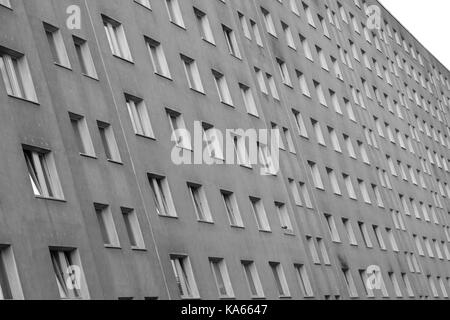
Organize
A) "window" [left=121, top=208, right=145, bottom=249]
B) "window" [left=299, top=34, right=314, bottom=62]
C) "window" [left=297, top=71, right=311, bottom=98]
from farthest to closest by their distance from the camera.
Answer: "window" [left=299, top=34, right=314, bottom=62], "window" [left=297, top=71, right=311, bottom=98], "window" [left=121, top=208, right=145, bottom=249]

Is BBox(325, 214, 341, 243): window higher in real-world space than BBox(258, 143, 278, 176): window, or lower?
lower

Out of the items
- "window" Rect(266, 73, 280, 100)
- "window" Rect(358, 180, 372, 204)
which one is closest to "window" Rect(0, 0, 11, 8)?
"window" Rect(266, 73, 280, 100)

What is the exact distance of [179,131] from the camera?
36500 millimetres

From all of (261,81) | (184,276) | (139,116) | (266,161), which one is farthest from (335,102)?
(184,276)

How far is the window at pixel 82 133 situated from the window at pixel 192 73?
973 cm

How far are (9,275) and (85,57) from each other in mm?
10461

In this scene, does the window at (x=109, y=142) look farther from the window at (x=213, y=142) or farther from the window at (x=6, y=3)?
the window at (x=213, y=142)

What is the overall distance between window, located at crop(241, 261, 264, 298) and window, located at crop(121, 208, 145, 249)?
283 inches

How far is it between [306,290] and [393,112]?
32.9m

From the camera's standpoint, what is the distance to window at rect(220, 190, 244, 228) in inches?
1490

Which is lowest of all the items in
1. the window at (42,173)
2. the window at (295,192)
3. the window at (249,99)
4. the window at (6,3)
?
the window at (42,173)

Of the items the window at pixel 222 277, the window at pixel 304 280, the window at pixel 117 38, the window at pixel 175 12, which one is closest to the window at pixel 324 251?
the window at pixel 304 280

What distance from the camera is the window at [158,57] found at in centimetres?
3716

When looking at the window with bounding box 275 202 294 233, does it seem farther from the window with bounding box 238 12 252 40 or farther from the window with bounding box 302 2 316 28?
the window with bounding box 302 2 316 28
